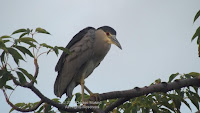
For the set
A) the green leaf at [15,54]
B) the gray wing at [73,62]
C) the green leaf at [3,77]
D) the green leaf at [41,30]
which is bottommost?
the green leaf at [3,77]

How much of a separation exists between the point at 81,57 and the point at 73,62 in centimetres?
16

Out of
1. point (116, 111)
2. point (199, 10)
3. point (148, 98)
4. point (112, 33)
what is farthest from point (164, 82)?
point (112, 33)

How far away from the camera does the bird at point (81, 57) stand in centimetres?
471

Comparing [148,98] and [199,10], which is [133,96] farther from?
[199,10]

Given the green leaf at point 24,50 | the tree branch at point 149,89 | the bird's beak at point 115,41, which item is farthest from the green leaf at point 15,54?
the bird's beak at point 115,41

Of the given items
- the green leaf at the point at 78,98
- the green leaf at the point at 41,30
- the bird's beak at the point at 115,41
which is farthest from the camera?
the bird's beak at the point at 115,41

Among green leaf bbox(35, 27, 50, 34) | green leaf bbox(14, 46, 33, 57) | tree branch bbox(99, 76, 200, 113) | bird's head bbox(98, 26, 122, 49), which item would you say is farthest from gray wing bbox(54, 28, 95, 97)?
green leaf bbox(14, 46, 33, 57)

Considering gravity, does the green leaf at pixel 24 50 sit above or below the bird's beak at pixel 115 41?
below

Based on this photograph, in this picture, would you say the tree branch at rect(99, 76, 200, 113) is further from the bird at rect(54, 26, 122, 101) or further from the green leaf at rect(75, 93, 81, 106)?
the bird at rect(54, 26, 122, 101)

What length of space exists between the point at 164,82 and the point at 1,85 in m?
1.98

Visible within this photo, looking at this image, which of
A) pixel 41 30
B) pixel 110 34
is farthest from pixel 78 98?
pixel 110 34

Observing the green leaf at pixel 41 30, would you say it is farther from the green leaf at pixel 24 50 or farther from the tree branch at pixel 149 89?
the tree branch at pixel 149 89

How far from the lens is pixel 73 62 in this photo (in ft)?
15.8

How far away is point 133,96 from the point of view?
139 inches
